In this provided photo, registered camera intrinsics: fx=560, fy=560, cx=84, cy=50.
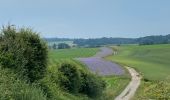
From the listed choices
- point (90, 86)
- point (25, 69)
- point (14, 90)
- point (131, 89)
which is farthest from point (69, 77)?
point (131, 89)

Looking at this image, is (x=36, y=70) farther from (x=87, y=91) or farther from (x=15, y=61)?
(x=87, y=91)

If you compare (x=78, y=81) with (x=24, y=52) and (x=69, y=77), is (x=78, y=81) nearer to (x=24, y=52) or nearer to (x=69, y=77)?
(x=69, y=77)

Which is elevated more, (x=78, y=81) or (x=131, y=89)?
(x=78, y=81)

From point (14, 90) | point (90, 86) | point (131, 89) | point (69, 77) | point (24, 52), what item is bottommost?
point (131, 89)

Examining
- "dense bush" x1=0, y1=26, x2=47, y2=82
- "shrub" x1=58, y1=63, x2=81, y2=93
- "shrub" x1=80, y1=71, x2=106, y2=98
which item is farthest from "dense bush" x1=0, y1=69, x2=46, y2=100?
"shrub" x1=80, y1=71, x2=106, y2=98

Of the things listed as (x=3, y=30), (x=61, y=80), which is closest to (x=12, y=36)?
(x=3, y=30)
